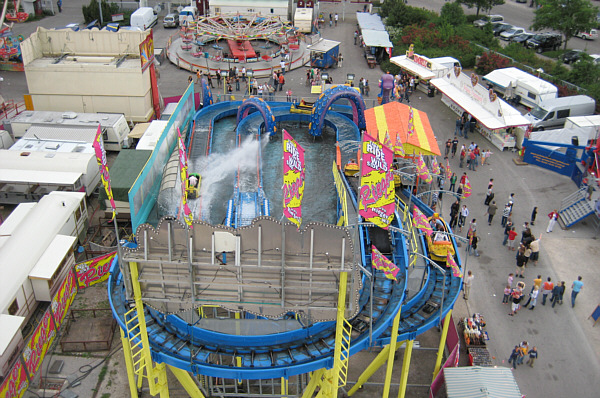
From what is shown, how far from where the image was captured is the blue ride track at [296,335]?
672 inches

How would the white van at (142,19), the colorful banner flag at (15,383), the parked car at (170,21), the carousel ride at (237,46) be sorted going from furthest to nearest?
the parked car at (170,21), the white van at (142,19), the carousel ride at (237,46), the colorful banner flag at (15,383)

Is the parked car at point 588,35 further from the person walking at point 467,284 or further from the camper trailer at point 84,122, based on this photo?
the camper trailer at point 84,122

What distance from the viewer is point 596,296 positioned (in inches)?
1037

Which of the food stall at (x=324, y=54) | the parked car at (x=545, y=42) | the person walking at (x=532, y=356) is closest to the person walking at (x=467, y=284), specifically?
the person walking at (x=532, y=356)

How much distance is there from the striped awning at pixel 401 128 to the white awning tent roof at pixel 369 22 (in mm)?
25729

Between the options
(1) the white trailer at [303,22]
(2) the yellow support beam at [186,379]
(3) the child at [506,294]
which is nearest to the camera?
(2) the yellow support beam at [186,379]

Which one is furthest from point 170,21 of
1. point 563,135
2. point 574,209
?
point 574,209

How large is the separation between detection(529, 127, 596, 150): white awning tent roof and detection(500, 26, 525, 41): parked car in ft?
83.3

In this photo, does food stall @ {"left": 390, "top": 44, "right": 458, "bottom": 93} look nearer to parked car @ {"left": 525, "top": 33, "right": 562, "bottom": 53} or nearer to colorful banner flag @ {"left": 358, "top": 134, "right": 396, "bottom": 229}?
parked car @ {"left": 525, "top": 33, "right": 562, "bottom": 53}

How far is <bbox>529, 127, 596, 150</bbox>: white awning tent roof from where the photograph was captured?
36156mm

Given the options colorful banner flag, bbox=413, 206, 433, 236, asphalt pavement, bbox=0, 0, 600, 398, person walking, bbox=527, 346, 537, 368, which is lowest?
asphalt pavement, bbox=0, 0, 600, 398

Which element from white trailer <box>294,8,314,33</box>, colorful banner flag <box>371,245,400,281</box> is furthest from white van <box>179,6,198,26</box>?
colorful banner flag <box>371,245,400,281</box>

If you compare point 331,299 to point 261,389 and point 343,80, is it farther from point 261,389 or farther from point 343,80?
point 343,80

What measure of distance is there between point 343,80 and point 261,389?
34.0m
